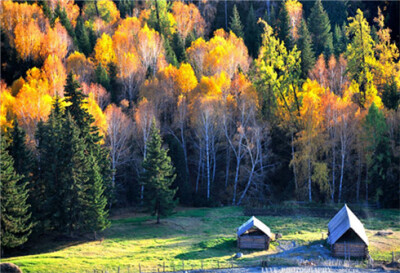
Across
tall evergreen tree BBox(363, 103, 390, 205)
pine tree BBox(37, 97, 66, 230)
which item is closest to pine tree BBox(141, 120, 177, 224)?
pine tree BBox(37, 97, 66, 230)

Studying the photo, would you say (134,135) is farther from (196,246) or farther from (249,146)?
(196,246)

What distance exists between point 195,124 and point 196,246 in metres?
20.9

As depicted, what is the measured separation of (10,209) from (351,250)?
85.5 ft

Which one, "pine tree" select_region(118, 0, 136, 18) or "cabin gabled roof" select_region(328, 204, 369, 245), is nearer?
"cabin gabled roof" select_region(328, 204, 369, 245)

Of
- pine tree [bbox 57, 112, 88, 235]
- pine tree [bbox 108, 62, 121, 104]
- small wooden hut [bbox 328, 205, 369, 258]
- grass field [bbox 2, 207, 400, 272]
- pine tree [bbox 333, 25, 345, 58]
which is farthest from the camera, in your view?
pine tree [bbox 333, 25, 345, 58]

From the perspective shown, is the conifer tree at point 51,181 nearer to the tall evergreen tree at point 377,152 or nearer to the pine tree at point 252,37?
the tall evergreen tree at point 377,152

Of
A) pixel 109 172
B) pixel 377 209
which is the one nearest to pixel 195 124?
pixel 109 172

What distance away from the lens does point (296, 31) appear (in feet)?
237

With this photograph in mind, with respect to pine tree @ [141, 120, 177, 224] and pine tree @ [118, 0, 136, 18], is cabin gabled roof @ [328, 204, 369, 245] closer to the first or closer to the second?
→ pine tree @ [141, 120, 177, 224]

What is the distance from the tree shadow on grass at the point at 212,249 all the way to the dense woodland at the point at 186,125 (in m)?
7.80

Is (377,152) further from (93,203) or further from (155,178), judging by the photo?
(93,203)

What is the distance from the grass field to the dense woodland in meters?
2.24

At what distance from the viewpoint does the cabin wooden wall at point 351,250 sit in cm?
3206

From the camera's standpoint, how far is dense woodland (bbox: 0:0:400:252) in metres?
39.0
